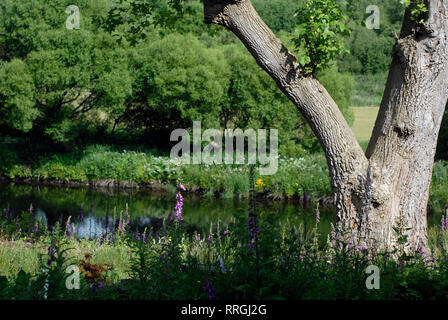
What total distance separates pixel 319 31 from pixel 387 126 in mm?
1335

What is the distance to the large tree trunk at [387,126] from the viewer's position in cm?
538

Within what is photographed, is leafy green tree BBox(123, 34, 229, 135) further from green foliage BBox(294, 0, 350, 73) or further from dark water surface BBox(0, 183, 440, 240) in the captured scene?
green foliage BBox(294, 0, 350, 73)

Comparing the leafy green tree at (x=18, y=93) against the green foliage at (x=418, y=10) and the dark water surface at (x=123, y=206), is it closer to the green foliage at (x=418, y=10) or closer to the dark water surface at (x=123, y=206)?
the dark water surface at (x=123, y=206)

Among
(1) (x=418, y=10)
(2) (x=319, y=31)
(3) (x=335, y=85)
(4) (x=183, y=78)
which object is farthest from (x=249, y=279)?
(3) (x=335, y=85)

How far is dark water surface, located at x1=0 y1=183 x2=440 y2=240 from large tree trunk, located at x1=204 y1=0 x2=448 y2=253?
466 centimetres

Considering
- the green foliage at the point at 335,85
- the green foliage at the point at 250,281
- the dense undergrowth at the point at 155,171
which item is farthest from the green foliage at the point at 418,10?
the green foliage at the point at 335,85

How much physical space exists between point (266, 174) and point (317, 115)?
9.41 meters

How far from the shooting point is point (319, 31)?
5430 millimetres

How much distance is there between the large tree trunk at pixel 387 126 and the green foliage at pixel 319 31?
22 cm

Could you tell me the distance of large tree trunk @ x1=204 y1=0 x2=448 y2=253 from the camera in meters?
5.38

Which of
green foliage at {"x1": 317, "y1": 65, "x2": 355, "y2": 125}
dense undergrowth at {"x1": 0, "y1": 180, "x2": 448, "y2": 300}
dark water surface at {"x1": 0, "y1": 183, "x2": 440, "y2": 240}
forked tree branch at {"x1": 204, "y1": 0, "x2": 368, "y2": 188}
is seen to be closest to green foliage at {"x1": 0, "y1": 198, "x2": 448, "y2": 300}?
dense undergrowth at {"x1": 0, "y1": 180, "x2": 448, "y2": 300}

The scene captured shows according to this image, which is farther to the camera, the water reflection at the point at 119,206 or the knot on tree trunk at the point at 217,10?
the water reflection at the point at 119,206

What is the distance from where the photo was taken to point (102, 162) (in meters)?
16.5
